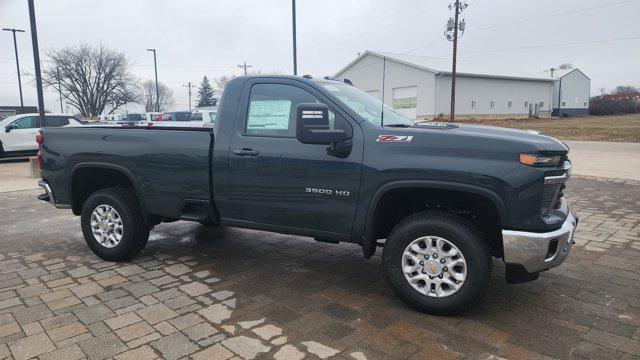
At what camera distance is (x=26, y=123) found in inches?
650

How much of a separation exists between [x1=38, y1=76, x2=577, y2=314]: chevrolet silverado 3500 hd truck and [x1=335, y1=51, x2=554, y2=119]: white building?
34.1 metres

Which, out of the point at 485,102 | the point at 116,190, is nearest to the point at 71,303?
the point at 116,190

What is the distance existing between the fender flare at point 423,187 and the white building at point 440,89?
34.7m

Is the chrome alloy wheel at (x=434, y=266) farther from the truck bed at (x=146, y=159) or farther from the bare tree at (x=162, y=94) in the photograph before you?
the bare tree at (x=162, y=94)

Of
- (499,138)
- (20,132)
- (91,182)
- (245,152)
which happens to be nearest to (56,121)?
(20,132)

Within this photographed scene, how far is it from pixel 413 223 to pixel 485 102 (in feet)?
154

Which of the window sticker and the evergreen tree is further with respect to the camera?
the evergreen tree

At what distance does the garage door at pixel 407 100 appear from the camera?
42094 millimetres

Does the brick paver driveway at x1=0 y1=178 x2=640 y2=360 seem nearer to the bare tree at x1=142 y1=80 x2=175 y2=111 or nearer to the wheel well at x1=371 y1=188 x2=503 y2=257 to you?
the wheel well at x1=371 y1=188 x2=503 y2=257

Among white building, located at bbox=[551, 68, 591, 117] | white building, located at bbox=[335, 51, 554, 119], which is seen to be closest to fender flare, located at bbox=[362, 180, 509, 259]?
white building, located at bbox=[335, 51, 554, 119]

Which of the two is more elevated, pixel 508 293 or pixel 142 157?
pixel 142 157

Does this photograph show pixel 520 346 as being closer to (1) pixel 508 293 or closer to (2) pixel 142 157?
(1) pixel 508 293

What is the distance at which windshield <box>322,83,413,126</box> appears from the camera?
3.92m

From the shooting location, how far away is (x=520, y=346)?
3043mm
